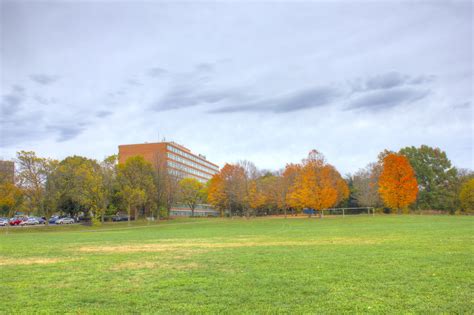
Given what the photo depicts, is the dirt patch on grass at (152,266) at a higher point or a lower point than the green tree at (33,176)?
lower

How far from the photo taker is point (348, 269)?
13.0m

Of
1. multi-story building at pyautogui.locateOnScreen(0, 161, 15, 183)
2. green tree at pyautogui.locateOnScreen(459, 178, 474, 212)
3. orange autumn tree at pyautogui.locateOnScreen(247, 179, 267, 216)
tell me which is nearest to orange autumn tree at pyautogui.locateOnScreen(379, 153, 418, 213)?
green tree at pyautogui.locateOnScreen(459, 178, 474, 212)

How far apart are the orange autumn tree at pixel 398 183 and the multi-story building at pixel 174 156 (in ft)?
210

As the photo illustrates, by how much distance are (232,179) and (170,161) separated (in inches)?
2257

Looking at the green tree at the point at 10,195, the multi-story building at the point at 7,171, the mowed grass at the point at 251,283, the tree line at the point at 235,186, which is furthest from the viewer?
the tree line at the point at 235,186

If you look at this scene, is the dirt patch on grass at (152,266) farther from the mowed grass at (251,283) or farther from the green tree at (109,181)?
the green tree at (109,181)

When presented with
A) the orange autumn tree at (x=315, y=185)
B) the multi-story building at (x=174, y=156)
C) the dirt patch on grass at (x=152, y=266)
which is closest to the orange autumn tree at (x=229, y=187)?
the orange autumn tree at (x=315, y=185)

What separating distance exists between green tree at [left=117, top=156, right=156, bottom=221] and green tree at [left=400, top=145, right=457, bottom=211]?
62897 mm

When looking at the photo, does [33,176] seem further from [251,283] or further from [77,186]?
[251,283]

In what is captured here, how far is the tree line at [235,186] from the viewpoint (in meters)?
62.5

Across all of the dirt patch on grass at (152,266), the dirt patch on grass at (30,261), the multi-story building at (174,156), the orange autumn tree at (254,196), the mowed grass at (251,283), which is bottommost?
the dirt patch on grass at (30,261)

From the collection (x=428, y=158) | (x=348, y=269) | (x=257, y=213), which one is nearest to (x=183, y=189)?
(x=257, y=213)

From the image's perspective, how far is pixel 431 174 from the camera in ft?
301

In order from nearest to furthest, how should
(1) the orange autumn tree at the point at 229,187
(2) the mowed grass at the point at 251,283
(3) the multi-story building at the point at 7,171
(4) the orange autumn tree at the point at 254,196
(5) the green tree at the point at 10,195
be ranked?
(2) the mowed grass at the point at 251,283
(5) the green tree at the point at 10,195
(3) the multi-story building at the point at 7,171
(4) the orange autumn tree at the point at 254,196
(1) the orange autumn tree at the point at 229,187
